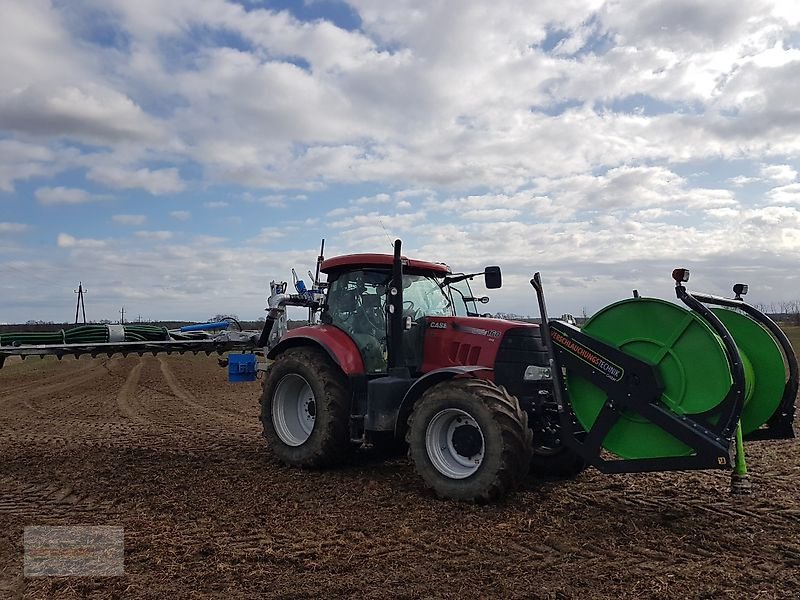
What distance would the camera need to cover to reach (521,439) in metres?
5.62

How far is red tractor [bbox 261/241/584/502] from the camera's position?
5.81 meters

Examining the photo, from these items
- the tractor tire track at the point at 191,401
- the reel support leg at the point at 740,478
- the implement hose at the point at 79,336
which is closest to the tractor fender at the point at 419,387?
the reel support leg at the point at 740,478

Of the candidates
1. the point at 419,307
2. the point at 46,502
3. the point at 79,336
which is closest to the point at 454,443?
the point at 419,307

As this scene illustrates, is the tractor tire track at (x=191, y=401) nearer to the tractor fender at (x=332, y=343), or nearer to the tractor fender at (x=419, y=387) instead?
the tractor fender at (x=332, y=343)

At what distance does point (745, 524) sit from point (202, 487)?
187 inches

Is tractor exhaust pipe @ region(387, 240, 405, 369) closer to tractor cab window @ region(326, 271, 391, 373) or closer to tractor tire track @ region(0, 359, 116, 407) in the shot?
tractor cab window @ region(326, 271, 391, 373)

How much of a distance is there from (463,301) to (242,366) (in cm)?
321

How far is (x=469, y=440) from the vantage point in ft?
19.8

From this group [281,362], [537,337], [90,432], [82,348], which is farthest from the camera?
[90,432]

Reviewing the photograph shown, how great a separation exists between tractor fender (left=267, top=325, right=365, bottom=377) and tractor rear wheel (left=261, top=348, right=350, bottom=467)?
0.41 feet

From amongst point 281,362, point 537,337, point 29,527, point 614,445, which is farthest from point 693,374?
point 29,527

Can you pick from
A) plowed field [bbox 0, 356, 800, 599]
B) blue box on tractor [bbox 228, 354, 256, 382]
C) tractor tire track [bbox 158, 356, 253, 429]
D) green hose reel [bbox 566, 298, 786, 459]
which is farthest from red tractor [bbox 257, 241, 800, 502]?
tractor tire track [bbox 158, 356, 253, 429]

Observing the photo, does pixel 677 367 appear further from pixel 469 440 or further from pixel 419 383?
pixel 419 383

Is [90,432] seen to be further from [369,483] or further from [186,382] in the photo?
[186,382]
